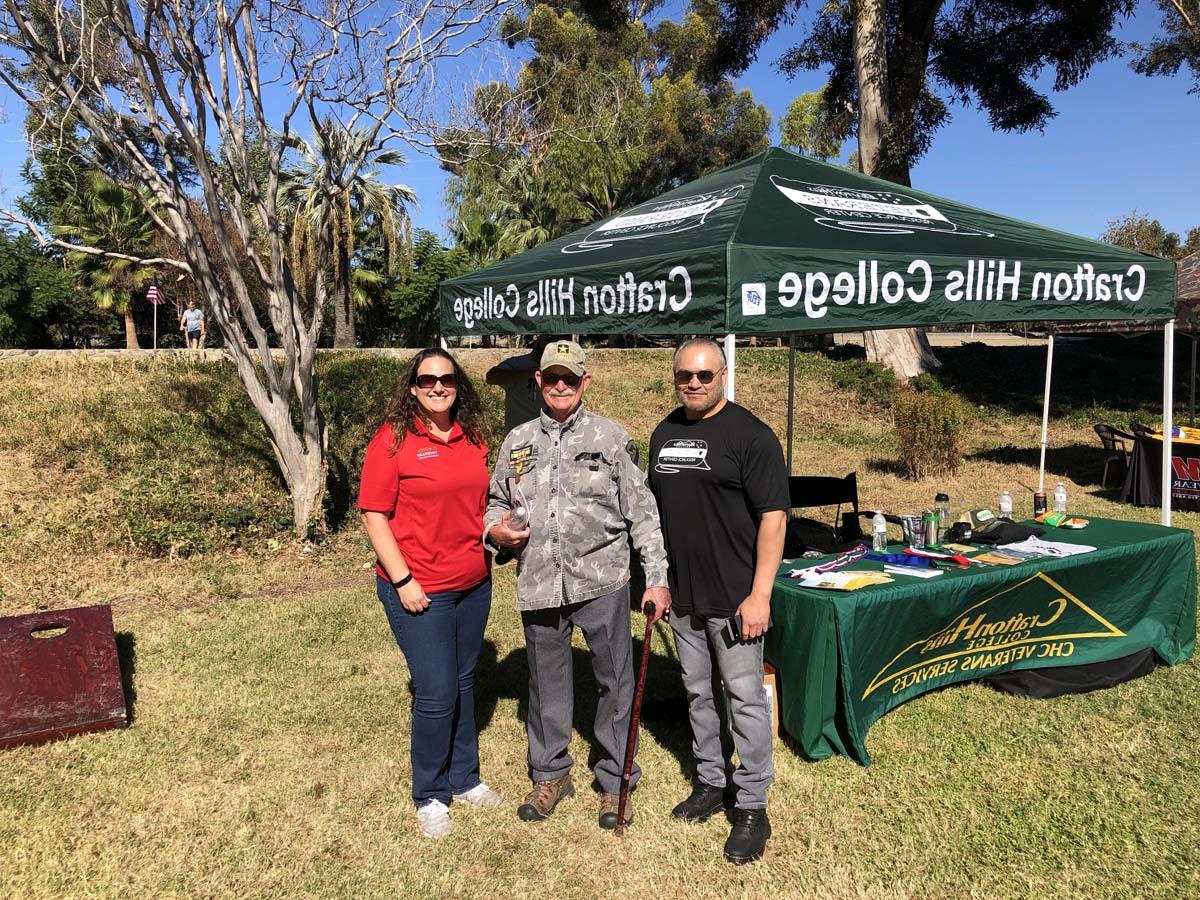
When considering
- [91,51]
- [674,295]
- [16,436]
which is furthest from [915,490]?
[16,436]

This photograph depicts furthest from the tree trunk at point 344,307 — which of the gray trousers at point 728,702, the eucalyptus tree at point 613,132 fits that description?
the gray trousers at point 728,702

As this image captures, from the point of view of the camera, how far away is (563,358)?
295cm

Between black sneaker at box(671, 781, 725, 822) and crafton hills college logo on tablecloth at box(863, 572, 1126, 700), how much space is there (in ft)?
3.00

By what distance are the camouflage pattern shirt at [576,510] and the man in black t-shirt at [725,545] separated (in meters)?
0.13

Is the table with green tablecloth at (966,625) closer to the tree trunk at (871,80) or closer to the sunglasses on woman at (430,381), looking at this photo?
the sunglasses on woman at (430,381)

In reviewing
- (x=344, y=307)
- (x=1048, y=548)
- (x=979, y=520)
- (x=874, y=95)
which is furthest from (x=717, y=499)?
(x=344, y=307)

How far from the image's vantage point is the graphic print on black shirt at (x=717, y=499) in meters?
2.89

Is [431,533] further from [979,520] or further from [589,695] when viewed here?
[979,520]

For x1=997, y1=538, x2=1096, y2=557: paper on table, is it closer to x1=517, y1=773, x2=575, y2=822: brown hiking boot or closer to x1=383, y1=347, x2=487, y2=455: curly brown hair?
x1=517, y1=773, x2=575, y2=822: brown hiking boot

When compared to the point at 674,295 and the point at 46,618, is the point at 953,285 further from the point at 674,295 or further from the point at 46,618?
the point at 46,618

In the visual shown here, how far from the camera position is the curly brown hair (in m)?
3.02

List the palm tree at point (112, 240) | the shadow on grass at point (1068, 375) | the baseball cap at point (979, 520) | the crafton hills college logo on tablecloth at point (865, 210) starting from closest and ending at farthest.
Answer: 1. the crafton hills college logo on tablecloth at point (865, 210)
2. the baseball cap at point (979, 520)
3. the shadow on grass at point (1068, 375)
4. the palm tree at point (112, 240)

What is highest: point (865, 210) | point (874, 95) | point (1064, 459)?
point (874, 95)

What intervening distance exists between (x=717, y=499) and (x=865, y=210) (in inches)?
99.2
